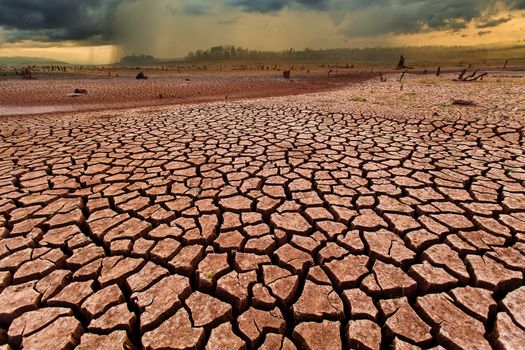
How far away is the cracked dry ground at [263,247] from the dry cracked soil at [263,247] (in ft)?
0.04

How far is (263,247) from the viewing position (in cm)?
222

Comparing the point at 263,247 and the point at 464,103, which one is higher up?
the point at 464,103

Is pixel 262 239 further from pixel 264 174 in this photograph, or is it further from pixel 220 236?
pixel 264 174

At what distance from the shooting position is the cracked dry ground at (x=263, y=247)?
5.25 ft

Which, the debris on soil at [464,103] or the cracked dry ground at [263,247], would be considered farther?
the debris on soil at [464,103]

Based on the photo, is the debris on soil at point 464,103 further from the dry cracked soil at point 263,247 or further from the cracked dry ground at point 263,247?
the cracked dry ground at point 263,247

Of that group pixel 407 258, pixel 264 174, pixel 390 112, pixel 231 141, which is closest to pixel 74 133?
pixel 231 141

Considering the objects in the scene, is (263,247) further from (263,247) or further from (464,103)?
(464,103)

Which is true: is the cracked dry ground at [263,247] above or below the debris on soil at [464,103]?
below

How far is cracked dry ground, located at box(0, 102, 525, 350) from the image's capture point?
1.60m

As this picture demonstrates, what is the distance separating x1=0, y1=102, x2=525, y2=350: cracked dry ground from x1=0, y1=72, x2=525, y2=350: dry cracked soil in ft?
0.04

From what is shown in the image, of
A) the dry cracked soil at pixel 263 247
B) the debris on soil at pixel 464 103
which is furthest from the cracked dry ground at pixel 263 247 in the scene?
the debris on soil at pixel 464 103

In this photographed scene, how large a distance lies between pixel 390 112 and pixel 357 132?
2191 millimetres

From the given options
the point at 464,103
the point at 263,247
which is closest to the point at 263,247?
the point at 263,247
